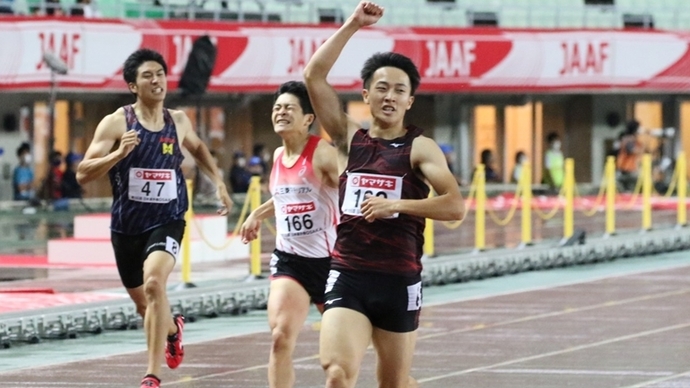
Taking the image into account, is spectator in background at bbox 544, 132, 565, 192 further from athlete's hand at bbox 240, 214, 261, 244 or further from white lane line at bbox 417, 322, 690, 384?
athlete's hand at bbox 240, 214, 261, 244

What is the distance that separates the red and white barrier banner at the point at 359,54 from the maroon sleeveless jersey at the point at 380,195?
81.6 ft

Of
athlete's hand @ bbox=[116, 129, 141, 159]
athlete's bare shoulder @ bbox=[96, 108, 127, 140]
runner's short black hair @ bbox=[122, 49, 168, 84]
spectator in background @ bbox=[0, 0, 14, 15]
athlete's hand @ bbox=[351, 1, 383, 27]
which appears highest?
spectator in background @ bbox=[0, 0, 14, 15]

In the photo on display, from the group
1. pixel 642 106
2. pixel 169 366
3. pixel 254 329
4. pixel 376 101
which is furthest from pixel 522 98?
pixel 376 101

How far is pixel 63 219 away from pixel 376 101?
23.5 meters

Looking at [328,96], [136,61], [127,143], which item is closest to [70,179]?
[136,61]

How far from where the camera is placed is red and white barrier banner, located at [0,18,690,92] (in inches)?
1286

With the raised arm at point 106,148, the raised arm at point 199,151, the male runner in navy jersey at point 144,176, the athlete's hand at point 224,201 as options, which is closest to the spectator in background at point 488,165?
the raised arm at point 199,151

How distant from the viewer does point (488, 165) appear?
41.9 meters

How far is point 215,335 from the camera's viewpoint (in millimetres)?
14609

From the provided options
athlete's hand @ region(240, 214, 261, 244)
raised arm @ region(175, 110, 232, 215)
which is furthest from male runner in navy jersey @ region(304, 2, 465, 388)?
raised arm @ region(175, 110, 232, 215)

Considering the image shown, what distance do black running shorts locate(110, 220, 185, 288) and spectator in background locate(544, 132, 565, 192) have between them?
1197 inches

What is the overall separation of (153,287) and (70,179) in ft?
77.3

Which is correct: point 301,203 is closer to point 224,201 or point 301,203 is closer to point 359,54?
point 224,201

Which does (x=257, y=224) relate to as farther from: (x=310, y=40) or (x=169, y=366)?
(x=310, y=40)
